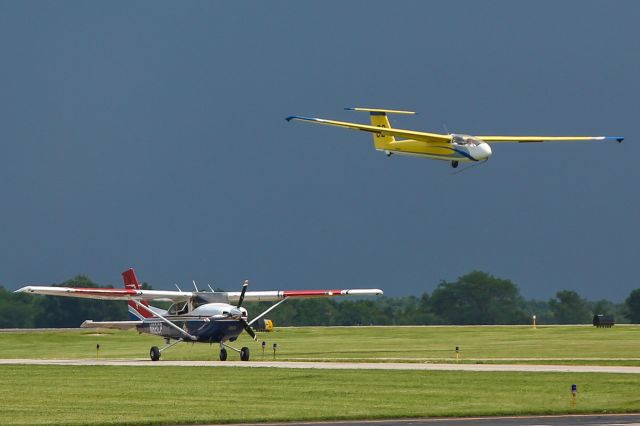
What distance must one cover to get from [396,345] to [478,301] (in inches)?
4444

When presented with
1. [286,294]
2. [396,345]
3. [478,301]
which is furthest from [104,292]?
[478,301]

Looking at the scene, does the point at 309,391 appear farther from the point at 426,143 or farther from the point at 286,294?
the point at 426,143

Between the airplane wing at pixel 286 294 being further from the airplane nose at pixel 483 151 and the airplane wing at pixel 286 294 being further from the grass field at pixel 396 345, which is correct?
Result: the airplane nose at pixel 483 151

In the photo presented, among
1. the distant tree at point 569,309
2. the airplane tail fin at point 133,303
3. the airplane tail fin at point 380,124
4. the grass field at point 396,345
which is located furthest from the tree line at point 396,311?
the airplane tail fin at point 133,303

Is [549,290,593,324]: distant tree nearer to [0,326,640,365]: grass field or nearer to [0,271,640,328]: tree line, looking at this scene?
[0,271,640,328]: tree line

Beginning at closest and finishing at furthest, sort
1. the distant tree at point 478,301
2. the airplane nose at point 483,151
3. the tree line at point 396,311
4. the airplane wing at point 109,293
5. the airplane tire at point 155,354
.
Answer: the airplane wing at point 109,293
the airplane tire at point 155,354
the airplane nose at point 483,151
the tree line at point 396,311
the distant tree at point 478,301

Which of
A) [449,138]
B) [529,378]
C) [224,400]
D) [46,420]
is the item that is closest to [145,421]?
[46,420]

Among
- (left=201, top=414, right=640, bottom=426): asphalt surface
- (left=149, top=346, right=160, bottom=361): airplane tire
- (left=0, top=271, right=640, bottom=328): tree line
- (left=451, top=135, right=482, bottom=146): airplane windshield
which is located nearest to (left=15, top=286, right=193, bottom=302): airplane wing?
(left=149, top=346, right=160, bottom=361): airplane tire

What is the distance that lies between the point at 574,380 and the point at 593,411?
792cm

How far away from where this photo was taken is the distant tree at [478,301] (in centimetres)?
17725

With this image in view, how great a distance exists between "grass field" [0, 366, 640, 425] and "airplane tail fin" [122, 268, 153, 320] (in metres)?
10.9

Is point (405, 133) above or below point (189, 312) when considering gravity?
above

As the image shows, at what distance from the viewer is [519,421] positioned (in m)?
31.2

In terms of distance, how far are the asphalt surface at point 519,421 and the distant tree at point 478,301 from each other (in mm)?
142363
